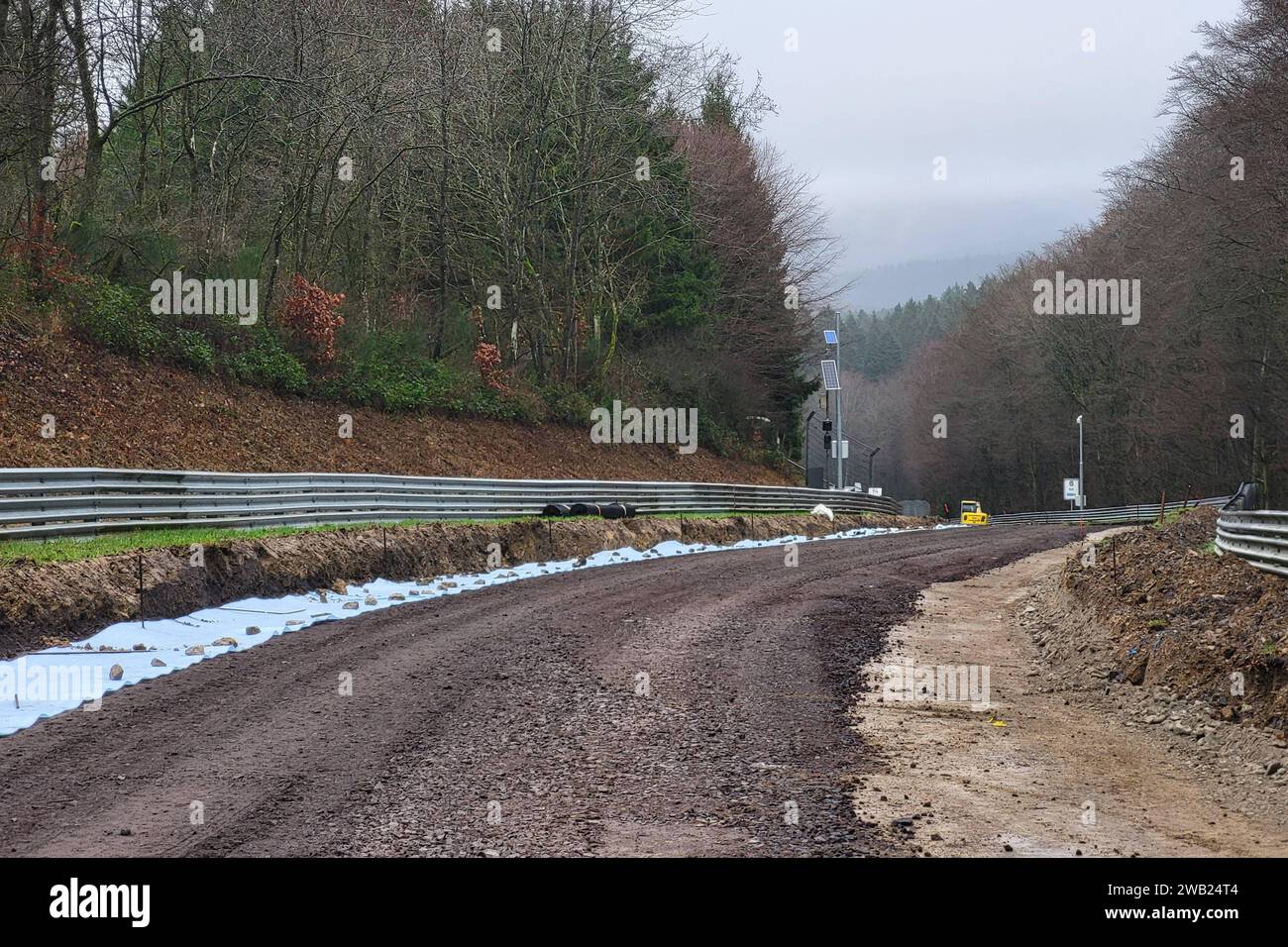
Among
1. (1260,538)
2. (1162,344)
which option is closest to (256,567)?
(1260,538)

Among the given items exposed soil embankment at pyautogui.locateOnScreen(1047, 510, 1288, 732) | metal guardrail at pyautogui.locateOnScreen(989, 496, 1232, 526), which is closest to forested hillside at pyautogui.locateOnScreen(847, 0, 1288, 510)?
metal guardrail at pyautogui.locateOnScreen(989, 496, 1232, 526)

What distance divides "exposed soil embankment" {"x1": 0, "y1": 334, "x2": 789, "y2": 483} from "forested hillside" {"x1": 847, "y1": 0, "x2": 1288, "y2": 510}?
21187mm

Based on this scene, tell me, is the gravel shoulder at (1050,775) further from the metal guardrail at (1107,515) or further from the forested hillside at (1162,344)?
the metal guardrail at (1107,515)

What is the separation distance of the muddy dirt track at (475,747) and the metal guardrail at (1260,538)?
4.48 m

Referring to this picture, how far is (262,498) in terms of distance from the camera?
18094 mm

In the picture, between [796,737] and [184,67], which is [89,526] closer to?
[796,737]

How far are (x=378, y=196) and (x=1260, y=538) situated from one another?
26.5 meters

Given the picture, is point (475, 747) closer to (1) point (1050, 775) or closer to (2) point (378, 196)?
(1) point (1050, 775)

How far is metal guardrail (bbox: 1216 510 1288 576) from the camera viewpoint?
43.3ft

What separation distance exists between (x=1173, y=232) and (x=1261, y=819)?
40256mm

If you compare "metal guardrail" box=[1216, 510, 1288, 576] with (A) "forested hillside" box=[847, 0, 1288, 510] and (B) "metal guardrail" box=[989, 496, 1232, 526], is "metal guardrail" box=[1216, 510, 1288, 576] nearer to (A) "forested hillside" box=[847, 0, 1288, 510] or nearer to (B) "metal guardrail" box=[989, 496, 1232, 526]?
(A) "forested hillside" box=[847, 0, 1288, 510]

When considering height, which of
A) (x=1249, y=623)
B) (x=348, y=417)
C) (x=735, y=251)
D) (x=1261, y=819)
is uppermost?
(x=735, y=251)
